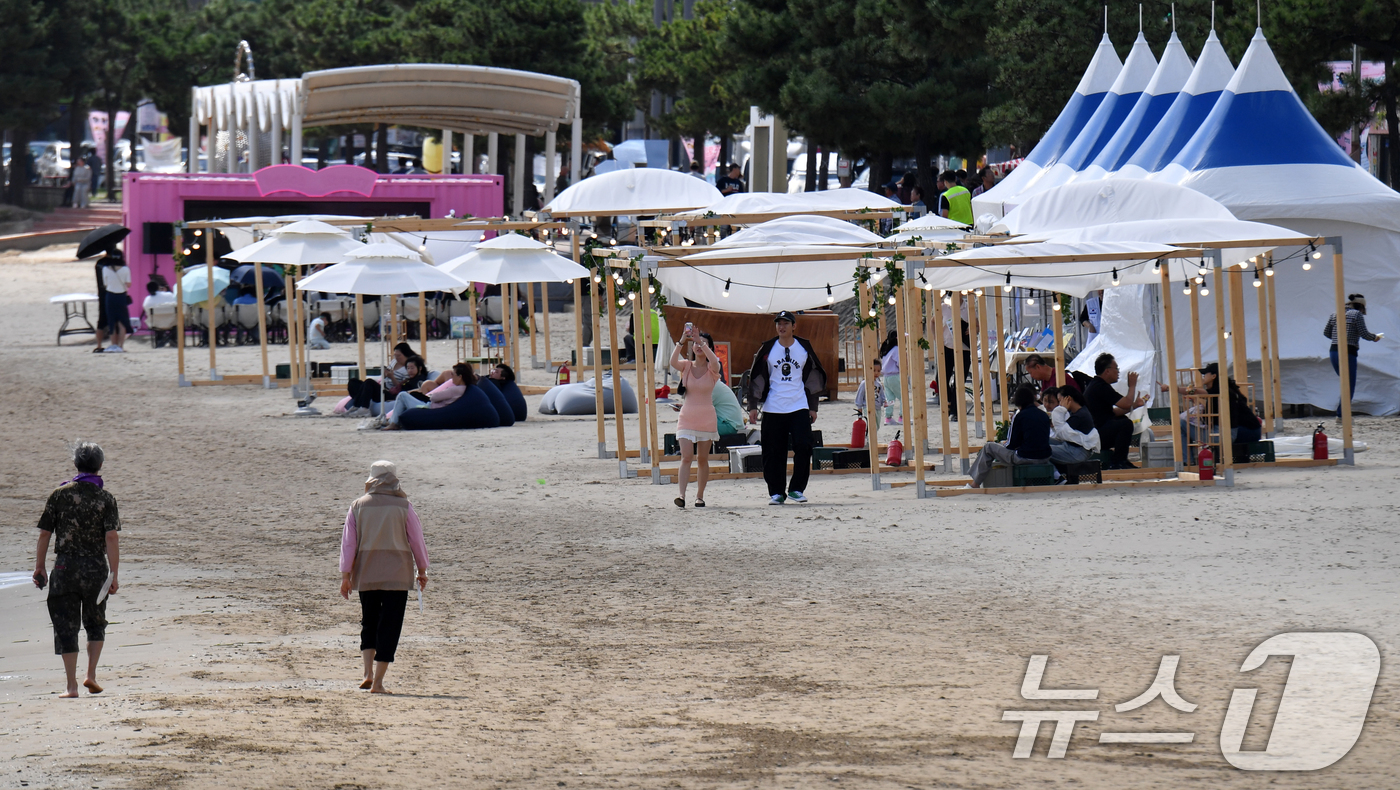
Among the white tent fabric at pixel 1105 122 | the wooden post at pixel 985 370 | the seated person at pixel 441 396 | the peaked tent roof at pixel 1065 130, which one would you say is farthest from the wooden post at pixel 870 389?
the peaked tent roof at pixel 1065 130

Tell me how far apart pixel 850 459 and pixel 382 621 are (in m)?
7.82

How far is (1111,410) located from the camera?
48.8ft

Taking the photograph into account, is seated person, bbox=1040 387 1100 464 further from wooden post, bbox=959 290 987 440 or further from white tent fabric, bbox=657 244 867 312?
white tent fabric, bbox=657 244 867 312

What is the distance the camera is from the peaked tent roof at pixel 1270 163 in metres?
18.5

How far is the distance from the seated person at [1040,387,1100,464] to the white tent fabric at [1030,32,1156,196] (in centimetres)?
813

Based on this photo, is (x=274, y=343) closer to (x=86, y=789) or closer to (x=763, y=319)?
(x=763, y=319)

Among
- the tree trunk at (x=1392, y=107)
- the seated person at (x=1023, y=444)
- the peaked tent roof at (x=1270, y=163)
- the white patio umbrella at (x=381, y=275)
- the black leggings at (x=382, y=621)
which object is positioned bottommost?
the black leggings at (x=382, y=621)

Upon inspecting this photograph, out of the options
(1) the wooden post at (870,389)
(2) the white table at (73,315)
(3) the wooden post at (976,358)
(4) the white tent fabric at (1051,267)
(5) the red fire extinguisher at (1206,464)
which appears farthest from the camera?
(2) the white table at (73,315)

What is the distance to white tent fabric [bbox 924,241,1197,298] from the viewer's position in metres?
13.3

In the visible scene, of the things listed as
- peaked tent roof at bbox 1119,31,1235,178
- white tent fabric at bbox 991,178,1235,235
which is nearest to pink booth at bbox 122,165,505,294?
peaked tent roof at bbox 1119,31,1235,178

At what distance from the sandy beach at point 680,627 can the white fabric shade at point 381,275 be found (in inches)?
106

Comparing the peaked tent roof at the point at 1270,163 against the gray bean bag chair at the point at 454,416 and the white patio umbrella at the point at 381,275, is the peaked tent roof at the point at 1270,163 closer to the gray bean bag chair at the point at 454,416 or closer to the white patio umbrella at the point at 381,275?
the gray bean bag chair at the point at 454,416

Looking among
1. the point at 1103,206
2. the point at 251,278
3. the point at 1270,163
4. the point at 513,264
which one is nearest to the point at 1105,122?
the point at 1270,163

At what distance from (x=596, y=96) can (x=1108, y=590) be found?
112ft
